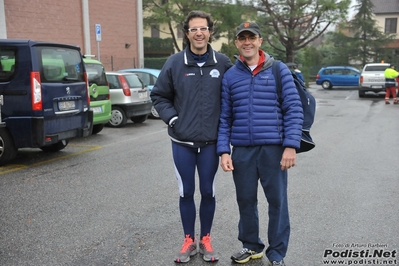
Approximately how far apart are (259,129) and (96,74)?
7672 millimetres

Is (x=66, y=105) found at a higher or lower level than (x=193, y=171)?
higher

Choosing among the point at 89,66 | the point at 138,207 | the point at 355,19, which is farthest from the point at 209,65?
the point at 355,19

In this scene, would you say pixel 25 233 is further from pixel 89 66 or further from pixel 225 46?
pixel 225 46

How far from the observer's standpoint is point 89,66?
33.8ft

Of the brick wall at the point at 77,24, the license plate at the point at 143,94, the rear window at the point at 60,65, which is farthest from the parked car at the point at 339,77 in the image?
the rear window at the point at 60,65

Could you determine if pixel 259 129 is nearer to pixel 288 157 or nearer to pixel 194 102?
pixel 288 157

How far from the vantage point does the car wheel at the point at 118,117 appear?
12.0m

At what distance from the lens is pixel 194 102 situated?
3527 millimetres

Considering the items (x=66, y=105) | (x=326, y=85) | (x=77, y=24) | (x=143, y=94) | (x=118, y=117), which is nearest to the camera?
(x=66, y=105)

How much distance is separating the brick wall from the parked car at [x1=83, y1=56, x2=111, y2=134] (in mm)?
8127

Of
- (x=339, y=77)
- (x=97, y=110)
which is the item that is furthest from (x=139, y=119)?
(x=339, y=77)

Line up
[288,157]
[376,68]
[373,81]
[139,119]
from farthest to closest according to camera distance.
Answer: [376,68] → [373,81] → [139,119] → [288,157]

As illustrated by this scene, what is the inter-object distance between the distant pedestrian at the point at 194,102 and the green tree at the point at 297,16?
24590mm

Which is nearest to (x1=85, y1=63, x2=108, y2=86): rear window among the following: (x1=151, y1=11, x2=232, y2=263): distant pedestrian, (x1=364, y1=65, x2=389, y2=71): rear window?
(x1=151, y1=11, x2=232, y2=263): distant pedestrian
